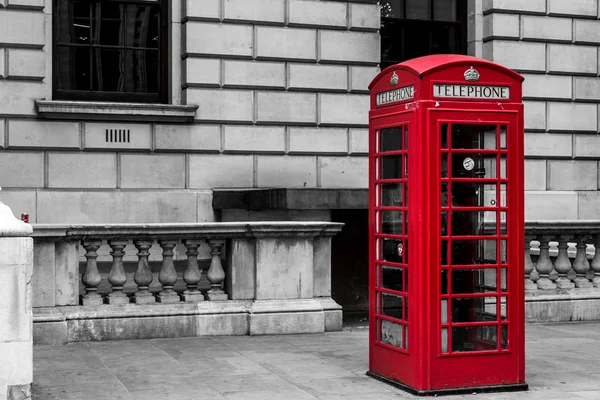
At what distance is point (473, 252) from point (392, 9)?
9.05m

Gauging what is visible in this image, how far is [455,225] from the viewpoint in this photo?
7.07m

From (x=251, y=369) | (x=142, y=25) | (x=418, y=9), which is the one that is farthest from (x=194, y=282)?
(x=418, y=9)

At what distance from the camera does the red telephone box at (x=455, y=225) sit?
6922 millimetres

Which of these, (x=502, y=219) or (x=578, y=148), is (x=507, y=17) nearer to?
(x=578, y=148)

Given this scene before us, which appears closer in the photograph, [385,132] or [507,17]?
[385,132]

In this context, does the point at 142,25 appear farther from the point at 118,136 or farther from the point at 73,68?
the point at 118,136

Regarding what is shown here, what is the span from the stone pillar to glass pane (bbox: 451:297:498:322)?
3032mm

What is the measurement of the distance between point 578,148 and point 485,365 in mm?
9775

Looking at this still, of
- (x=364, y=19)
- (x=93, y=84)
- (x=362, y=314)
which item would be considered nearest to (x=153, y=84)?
(x=93, y=84)

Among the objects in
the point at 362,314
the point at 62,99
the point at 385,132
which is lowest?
the point at 362,314

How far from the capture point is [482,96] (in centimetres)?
708

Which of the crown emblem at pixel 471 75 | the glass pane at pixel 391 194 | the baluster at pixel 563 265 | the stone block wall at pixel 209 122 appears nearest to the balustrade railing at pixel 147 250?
the glass pane at pixel 391 194

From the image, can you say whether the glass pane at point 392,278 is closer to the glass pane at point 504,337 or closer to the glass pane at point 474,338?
the glass pane at point 474,338

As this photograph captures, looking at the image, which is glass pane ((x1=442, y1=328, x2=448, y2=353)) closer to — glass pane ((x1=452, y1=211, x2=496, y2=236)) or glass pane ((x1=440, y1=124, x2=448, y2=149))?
glass pane ((x1=452, y1=211, x2=496, y2=236))
